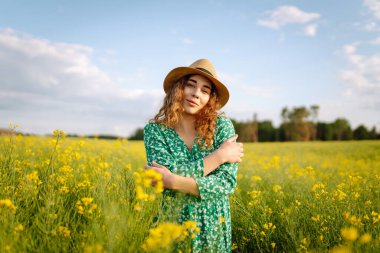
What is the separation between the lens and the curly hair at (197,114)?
3.05 metres

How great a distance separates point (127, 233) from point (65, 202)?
1.06 meters

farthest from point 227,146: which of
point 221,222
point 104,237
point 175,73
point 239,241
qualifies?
point 239,241

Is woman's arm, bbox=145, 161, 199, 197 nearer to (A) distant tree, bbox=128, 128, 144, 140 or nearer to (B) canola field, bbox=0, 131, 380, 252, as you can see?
(B) canola field, bbox=0, 131, 380, 252

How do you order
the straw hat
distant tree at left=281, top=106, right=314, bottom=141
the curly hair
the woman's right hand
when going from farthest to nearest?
distant tree at left=281, top=106, right=314, bottom=141
the straw hat
the curly hair
the woman's right hand

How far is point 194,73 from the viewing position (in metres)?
3.25

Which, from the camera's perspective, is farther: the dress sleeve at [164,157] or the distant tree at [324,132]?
the distant tree at [324,132]

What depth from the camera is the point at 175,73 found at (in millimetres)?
3328

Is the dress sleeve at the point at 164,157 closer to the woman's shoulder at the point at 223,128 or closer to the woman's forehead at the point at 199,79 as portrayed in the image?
the woman's shoulder at the point at 223,128

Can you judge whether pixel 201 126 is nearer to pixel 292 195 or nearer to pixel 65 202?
pixel 65 202

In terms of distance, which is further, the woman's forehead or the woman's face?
the woman's forehead

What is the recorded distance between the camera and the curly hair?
305 cm

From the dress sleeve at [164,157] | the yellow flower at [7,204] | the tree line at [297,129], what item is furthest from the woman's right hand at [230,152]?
the tree line at [297,129]

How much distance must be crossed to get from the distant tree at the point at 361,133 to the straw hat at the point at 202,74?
52.2 metres

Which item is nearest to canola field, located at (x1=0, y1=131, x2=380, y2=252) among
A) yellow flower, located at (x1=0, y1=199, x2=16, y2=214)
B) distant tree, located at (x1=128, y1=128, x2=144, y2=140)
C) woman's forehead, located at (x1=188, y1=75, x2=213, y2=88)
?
yellow flower, located at (x1=0, y1=199, x2=16, y2=214)
